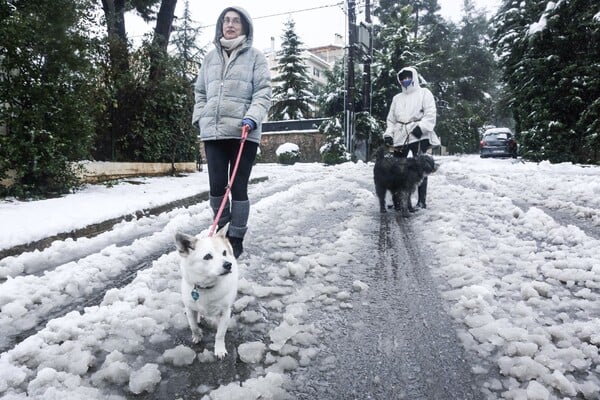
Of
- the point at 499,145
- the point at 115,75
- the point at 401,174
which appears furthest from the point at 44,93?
the point at 499,145

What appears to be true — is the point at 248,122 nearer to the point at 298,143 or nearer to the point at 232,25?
the point at 232,25

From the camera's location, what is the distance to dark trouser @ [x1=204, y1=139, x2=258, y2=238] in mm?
3746

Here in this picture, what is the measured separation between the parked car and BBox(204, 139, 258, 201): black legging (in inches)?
894

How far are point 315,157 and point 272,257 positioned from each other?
2224cm

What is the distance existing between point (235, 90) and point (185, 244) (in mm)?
1754

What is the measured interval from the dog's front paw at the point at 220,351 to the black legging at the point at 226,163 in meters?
1.74

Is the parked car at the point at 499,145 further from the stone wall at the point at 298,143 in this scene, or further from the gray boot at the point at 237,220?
the gray boot at the point at 237,220

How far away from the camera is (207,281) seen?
93.4 inches

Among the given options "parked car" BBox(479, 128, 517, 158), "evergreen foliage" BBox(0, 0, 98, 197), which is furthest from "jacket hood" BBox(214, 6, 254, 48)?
"parked car" BBox(479, 128, 517, 158)

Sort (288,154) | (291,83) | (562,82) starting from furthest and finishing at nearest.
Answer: (291,83)
(288,154)
(562,82)

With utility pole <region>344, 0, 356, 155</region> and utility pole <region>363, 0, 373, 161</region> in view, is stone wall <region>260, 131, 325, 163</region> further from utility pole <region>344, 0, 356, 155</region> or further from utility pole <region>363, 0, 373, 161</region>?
utility pole <region>344, 0, 356, 155</region>

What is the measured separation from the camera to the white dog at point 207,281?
7.67 feet

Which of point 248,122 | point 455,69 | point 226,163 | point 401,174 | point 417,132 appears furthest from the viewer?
point 455,69

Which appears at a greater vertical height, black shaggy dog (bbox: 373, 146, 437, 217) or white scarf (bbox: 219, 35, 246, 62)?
white scarf (bbox: 219, 35, 246, 62)
